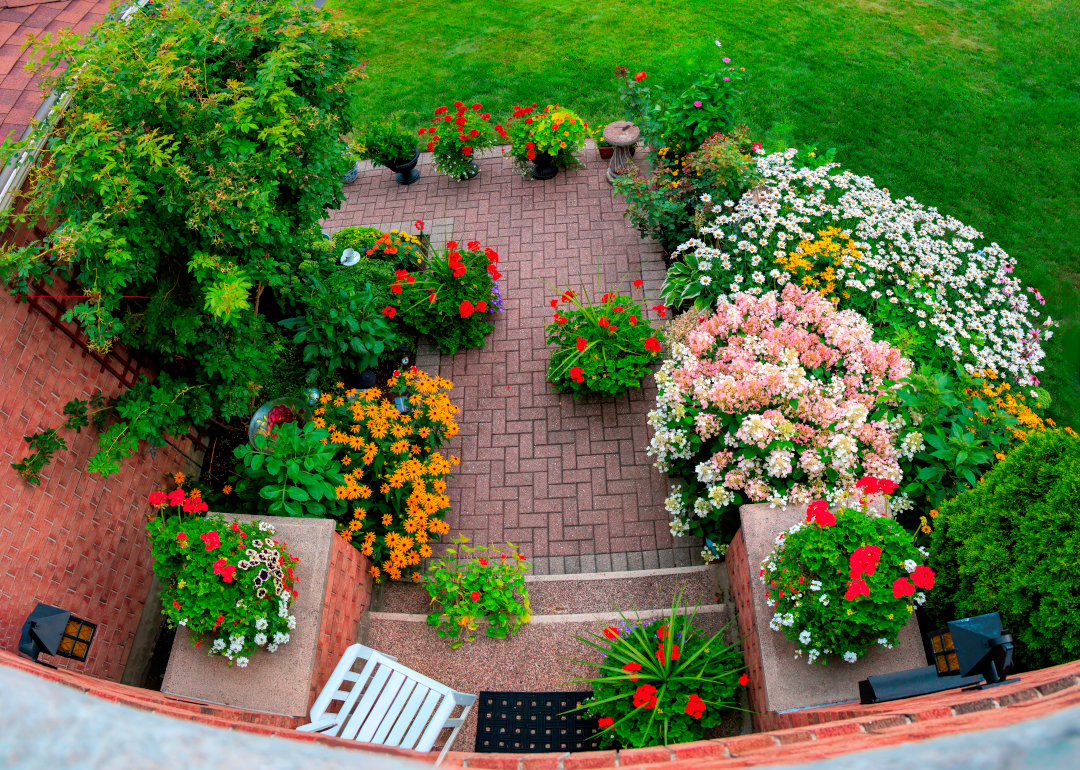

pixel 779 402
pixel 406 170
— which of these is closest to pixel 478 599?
pixel 779 402

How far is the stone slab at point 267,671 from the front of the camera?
3494 mm

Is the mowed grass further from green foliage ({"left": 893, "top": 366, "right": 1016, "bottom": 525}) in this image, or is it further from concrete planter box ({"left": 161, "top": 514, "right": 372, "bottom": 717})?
concrete planter box ({"left": 161, "top": 514, "right": 372, "bottom": 717})

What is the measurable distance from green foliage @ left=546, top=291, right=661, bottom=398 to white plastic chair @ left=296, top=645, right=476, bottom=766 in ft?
8.96

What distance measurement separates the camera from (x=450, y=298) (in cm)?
588

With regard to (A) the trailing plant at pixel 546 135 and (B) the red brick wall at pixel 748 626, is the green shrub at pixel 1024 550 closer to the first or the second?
(B) the red brick wall at pixel 748 626

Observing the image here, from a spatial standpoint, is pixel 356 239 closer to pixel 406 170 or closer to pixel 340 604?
pixel 406 170

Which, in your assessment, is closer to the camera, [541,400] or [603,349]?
[603,349]

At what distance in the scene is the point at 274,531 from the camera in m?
3.91

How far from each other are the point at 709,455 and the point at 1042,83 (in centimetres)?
815

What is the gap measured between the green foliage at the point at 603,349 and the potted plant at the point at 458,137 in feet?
9.30

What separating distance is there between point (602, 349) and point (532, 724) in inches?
118

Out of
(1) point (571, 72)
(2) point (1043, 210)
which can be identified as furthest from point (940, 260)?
(1) point (571, 72)

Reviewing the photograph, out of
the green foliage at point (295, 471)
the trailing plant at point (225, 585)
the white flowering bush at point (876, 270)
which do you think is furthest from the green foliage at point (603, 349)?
the trailing plant at point (225, 585)

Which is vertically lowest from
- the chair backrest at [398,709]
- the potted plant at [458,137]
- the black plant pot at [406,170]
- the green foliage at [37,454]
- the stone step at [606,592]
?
the stone step at [606,592]
